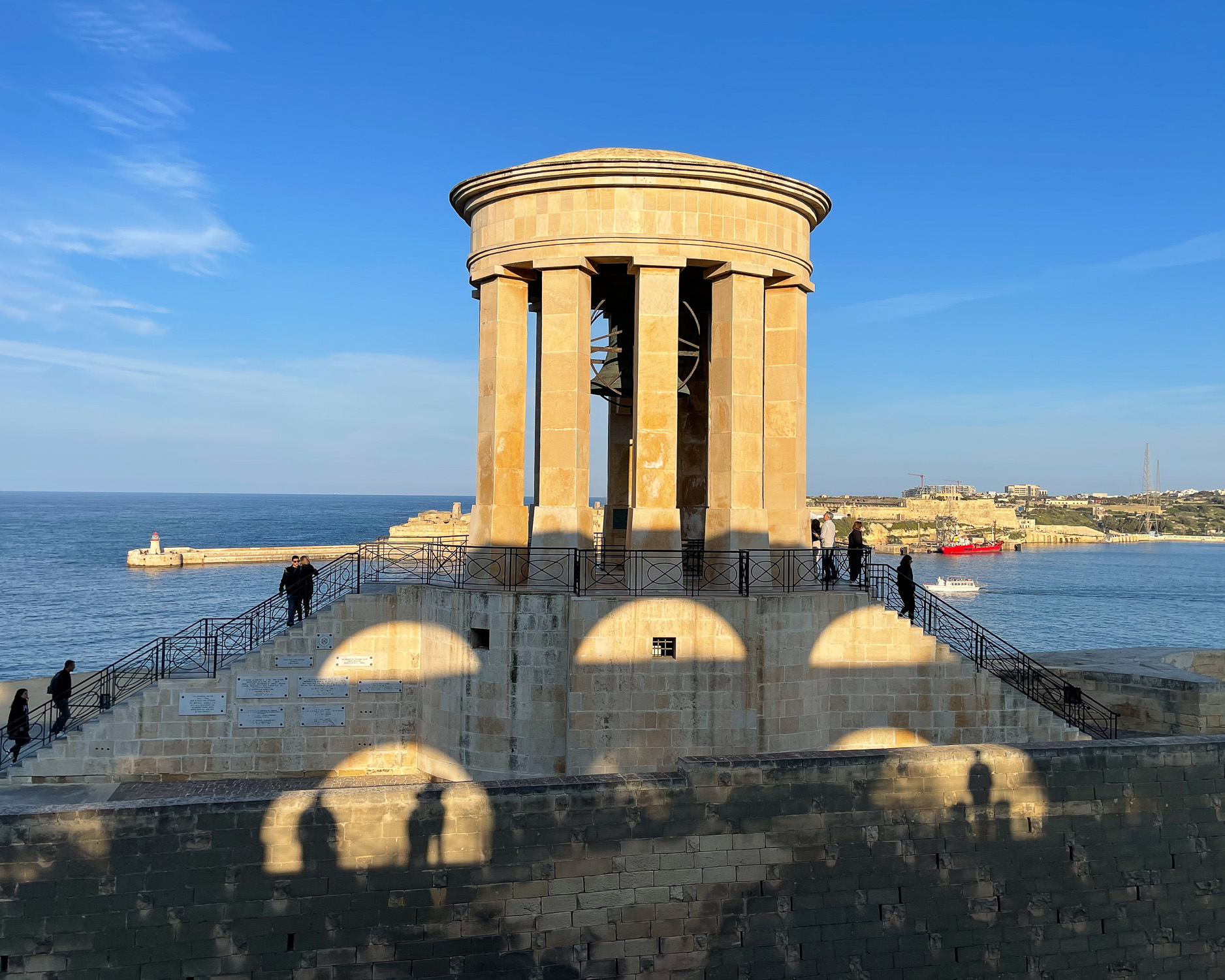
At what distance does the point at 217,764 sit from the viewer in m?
15.8

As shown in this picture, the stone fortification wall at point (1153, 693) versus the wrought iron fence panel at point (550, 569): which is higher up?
the wrought iron fence panel at point (550, 569)

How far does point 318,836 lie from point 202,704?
6013 millimetres

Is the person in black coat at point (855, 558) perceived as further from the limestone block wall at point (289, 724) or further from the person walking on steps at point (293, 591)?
the person walking on steps at point (293, 591)

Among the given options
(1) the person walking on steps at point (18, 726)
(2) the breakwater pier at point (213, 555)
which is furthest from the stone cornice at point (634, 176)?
(2) the breakwater pier at point (213, 555)

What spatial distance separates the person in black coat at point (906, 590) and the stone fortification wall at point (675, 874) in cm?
439

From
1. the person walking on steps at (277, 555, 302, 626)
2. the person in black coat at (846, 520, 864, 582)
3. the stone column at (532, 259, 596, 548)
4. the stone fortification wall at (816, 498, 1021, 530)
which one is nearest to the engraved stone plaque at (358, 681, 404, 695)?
the person walking on steps at (277, 555, 302, 626)

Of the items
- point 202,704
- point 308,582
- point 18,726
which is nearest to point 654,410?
point 308,582

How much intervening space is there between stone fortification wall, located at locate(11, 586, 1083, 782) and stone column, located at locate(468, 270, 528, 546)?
1627 mm

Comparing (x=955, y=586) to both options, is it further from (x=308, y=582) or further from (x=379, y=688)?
(x=379, y=688)

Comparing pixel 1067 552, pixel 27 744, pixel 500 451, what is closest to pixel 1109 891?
pixel 500 451

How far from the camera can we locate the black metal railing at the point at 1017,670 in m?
17.1

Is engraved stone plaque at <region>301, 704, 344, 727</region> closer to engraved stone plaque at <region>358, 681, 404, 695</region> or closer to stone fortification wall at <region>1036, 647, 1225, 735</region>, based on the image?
engraved stone plaque at <region>358, 681, 404, 695</region>

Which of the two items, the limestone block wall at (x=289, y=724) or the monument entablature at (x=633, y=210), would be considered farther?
the monument entablature at (x=633, y=210)

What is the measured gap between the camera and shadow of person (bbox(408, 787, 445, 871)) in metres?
10.9
